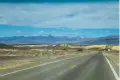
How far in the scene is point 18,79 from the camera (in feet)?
57.0

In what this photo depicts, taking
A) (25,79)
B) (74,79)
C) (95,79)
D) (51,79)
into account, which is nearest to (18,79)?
(25,79)

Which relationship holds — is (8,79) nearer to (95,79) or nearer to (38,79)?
(38,79)

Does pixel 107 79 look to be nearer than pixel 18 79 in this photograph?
No

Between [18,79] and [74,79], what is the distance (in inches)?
121

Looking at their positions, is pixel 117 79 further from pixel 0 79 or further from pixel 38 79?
pixel 0 79

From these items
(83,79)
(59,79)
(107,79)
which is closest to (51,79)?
(59,79)

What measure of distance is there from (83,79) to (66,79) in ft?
3.13

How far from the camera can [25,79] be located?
57.2 ft

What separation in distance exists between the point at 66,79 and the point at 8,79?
317 centimetres

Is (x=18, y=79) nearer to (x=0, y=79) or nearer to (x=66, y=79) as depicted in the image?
(x=0, y=79)

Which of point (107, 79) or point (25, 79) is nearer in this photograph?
point (25, 79)

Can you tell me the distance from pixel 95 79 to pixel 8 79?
4823 millimetres

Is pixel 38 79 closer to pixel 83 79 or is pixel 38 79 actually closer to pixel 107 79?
pixel 83 79

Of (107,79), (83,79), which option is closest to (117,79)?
(107,79)
